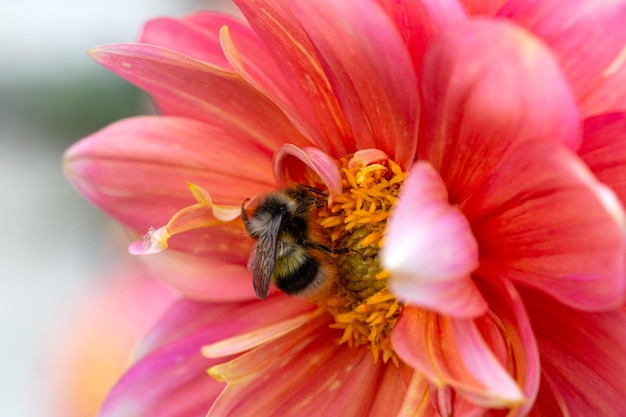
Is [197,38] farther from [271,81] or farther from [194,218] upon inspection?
[194,218]

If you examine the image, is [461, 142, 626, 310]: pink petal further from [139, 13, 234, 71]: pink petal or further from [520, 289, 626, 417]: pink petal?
[139, 13, 234, 71]: pink petal

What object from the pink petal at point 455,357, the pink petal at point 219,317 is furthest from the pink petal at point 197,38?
the pink petal at point 455,357

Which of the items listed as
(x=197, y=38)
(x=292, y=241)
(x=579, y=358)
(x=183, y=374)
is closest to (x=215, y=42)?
(x=197, y=38)

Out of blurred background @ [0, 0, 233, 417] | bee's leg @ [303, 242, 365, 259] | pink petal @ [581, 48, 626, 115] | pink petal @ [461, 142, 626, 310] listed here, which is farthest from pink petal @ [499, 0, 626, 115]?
blurred background @ [0, 0, 233, 417]

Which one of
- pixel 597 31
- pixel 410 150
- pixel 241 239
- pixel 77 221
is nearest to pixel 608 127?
pixel 597 31

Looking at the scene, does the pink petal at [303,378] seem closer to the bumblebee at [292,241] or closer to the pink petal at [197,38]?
the bumblebee at [292,241]

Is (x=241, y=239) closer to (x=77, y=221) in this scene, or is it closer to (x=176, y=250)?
(x=176, y=250)

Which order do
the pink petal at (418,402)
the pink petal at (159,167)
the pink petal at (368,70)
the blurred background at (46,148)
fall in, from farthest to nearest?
the blurred background at (46,148)
the pink petal at (159,167)
the pink petal at (418,402)
the pink petal at (368,70)
